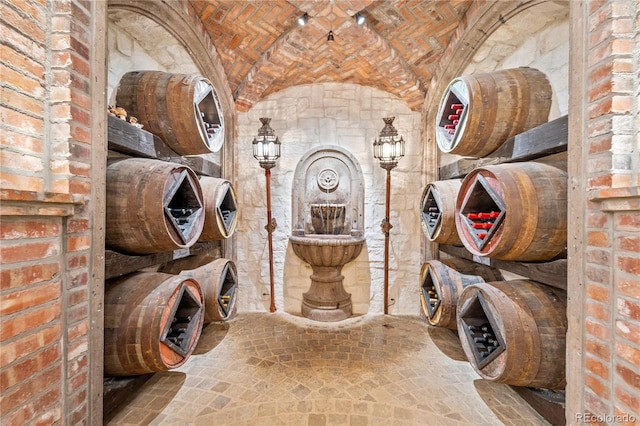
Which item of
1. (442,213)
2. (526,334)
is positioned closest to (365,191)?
(442,213)

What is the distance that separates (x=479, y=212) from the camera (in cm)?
204

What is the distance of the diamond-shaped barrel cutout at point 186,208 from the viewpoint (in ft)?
6.24

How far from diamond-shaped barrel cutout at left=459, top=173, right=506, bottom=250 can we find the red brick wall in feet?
1.65

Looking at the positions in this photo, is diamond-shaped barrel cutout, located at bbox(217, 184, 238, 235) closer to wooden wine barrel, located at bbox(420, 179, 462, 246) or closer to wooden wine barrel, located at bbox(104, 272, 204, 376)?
wooden wine barrel, located at bbox(104, 272, 204, 376)

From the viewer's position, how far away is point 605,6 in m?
1.21

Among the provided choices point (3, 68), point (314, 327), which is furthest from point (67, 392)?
point (314, 327)

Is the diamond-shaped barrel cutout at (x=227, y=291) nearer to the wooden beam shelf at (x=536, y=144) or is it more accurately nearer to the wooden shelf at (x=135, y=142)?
the wooden shelf at (x=135, y=142)

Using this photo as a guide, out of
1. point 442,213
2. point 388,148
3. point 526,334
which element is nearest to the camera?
point 526,334

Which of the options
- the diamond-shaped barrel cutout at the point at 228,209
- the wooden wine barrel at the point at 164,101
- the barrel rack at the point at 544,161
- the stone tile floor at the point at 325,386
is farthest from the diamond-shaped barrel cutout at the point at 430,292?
the wooden wine barrel at the point at 164,101

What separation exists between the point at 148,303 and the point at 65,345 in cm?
45

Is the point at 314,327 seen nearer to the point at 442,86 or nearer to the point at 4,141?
the point at 4,141

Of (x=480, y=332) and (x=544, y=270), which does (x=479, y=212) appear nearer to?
(x=544, y=270)

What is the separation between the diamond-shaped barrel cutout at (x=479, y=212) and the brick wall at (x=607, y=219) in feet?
1.57

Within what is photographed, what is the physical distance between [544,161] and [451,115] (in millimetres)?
857
